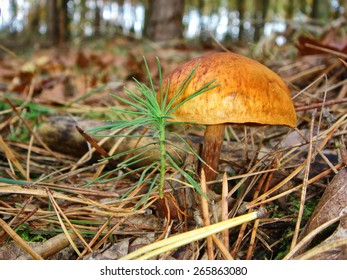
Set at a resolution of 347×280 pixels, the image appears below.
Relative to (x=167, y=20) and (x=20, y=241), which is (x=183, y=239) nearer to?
(x=20, y=241)

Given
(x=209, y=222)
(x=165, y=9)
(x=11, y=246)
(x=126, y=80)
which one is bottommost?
(x=11, y=246)

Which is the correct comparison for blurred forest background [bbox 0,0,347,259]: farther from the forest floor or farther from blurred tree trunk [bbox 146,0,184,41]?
blurred tree trunk [bbox 146,0,184,41]

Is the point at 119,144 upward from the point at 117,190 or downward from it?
upward

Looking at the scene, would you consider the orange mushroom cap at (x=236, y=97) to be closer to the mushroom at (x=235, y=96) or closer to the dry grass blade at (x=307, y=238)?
the mushroom at (x=235, y=96)

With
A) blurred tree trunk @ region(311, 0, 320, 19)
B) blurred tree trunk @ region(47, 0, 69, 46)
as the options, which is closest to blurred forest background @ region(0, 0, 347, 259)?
blurred tree trunk @ region(311, 0, 320, 19)
